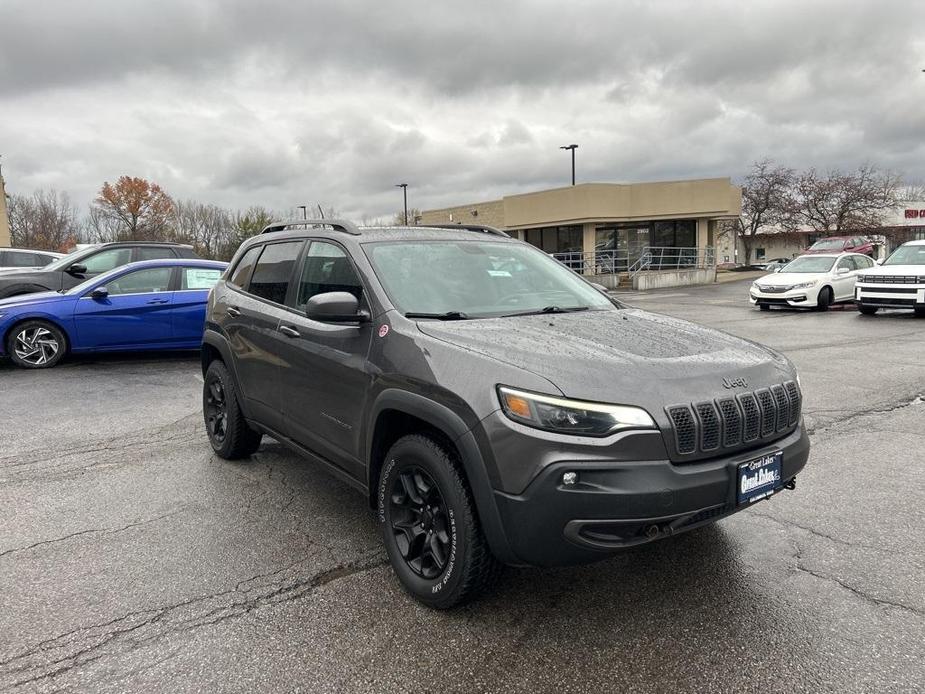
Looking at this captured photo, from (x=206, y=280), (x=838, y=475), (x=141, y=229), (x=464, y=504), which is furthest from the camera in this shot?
(x=141, y=229)

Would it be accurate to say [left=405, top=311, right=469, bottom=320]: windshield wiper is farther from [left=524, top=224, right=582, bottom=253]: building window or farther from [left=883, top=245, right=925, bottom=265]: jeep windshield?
[left=524, top=224, right=582, bottom=253]: building window

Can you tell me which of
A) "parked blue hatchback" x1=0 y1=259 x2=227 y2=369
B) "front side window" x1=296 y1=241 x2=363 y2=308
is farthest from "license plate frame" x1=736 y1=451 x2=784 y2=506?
"parked blue hatchback" x1=0 y1=259 x2=227 y2=369

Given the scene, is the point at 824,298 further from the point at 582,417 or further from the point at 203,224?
the point at 203,224

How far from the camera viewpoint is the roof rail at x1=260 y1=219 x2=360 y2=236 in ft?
12.8

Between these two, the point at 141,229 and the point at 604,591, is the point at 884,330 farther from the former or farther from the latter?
the point at 141,229

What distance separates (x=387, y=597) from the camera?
3006mm

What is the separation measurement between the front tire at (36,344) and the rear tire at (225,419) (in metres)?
4.98

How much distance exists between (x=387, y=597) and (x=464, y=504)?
72 centimetres

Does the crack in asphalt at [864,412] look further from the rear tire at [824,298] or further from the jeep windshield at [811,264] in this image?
the jeep windshield at [811,264]

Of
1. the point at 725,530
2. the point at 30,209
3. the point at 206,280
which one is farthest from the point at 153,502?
the point at 30,209

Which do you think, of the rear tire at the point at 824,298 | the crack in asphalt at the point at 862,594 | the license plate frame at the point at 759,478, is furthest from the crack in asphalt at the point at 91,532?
the rear tire at the point at 824,298

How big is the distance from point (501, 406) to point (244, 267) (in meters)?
3.17

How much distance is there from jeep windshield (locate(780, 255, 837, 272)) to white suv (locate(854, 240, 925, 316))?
1.93 m

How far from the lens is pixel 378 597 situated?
9.86 feet
